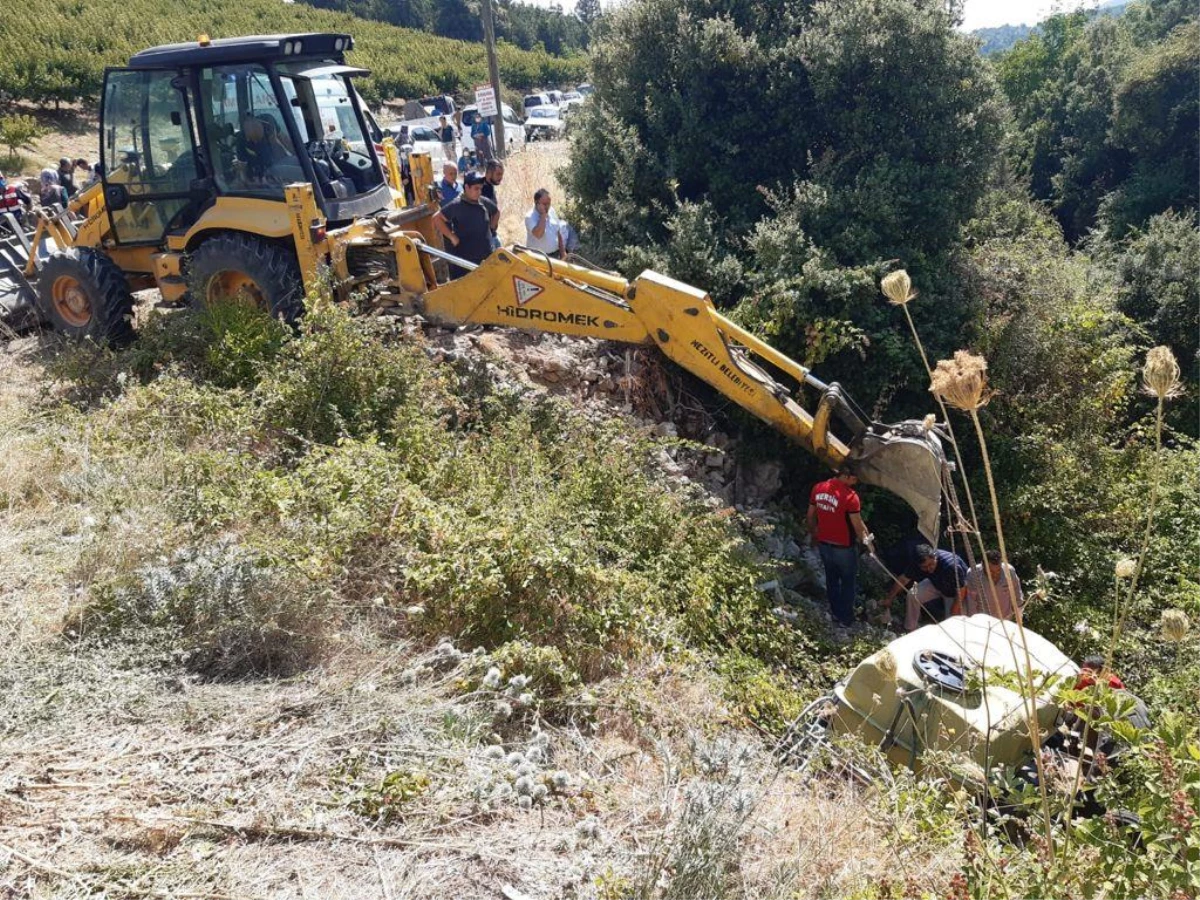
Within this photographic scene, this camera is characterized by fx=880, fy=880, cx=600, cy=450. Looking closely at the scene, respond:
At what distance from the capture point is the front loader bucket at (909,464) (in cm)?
563

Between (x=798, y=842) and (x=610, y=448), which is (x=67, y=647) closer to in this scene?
(x=798, y=842)

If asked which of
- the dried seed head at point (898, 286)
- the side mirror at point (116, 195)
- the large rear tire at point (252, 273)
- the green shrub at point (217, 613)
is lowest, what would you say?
the green shrub at point (217, 613)

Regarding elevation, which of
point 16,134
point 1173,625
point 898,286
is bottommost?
point 1173,625

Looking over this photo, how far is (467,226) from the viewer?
781cm

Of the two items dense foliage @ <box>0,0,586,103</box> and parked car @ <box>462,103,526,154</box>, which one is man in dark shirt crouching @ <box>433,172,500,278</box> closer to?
dense foliage @ <box>0,0,586,103</box>

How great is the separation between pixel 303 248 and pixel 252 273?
52 centimetres

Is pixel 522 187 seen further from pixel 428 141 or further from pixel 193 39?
pixel 193 39

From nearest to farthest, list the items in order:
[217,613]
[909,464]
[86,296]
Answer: [217,613] → [909,464] → [86,296]

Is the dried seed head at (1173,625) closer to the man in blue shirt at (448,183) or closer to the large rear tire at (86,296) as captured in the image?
the large rear tire at (86,296)

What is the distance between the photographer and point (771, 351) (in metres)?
5.91

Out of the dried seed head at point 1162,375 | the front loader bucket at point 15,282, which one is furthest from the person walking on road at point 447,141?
the dried seed head at point 1162,375

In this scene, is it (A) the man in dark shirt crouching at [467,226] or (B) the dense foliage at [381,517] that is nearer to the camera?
(B) the dense foliage at [381,517]

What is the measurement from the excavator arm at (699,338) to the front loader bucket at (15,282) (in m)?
4.31

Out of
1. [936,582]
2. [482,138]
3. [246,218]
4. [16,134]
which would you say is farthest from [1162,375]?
[16,134]
